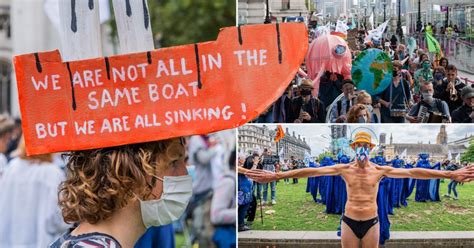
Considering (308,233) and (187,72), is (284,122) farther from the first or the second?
(187,72)

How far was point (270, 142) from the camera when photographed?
11.5 feet

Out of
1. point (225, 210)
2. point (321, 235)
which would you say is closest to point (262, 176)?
point (321, 235)

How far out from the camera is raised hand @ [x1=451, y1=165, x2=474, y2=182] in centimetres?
337

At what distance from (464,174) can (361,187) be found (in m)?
0.35

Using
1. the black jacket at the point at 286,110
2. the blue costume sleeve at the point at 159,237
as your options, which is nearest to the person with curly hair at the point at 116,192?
the black jacket at the point at 286,110

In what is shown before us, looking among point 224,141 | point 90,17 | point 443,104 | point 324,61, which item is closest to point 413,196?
point 443,104

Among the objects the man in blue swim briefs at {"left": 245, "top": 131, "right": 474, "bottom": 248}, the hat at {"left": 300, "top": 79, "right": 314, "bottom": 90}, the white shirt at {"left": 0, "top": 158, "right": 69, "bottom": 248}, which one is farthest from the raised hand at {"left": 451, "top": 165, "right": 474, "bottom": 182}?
the white shirt at {"left": 0, "top": 158, "right": 69, "bottom": 248}

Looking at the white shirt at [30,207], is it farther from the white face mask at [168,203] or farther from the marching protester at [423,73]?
the white face mask at [168,203]

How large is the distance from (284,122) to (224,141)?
695cm

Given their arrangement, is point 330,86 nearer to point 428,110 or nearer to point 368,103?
point 368,103

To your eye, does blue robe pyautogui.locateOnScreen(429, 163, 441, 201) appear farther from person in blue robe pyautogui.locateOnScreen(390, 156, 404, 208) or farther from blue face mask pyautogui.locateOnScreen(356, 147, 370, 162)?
blue face mask pyautogui.locateOnScreen(356, 147, 370, 162)

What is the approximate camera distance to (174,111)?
277cm

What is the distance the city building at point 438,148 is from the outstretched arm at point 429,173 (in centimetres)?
4

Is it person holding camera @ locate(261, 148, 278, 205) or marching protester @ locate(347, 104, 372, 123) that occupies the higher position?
marching protester @ locate(347, 104, 372, 123)
